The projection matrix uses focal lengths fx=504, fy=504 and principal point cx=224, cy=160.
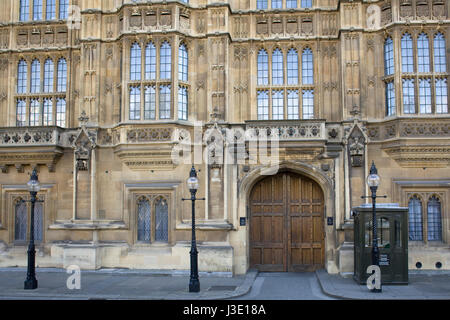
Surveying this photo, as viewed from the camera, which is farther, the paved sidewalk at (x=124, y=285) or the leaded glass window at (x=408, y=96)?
the leaded glass window at (x=408, y=96)

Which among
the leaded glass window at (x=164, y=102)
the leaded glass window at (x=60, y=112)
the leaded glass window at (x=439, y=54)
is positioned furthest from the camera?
the leaded glass window at (x=60, y=112)

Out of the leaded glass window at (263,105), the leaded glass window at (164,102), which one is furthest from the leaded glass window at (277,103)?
the leaded glass window at (164,102)

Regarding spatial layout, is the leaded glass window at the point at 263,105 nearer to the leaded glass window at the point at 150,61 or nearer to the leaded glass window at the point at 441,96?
the leaded glass window at the point at 150,61

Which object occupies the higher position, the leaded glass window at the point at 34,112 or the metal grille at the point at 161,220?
the leaded glass window at the point at 34,112

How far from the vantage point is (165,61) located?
20375 millimetres

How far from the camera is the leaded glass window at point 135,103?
20438 mm

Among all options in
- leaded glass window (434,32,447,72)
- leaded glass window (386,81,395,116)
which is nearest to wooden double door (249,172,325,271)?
leaded glass window (386,81,395,116)

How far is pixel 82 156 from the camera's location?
803 inches

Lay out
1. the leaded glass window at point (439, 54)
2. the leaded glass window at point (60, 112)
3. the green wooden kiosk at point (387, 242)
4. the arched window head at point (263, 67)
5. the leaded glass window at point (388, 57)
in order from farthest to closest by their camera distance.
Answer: the leaded glass window at point (60, 112) → the arched window head at point (263, 67) → the leaded glass window at point (388, 57) → the leaded glass window at point (439, 54) → the green wooden kiosk at point (387, 242)

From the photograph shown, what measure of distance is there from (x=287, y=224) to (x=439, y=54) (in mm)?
8877

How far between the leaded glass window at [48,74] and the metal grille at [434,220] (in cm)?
1641

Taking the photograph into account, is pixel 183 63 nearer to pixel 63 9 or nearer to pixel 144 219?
pixel 63 9

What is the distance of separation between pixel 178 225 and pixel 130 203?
2190 mm

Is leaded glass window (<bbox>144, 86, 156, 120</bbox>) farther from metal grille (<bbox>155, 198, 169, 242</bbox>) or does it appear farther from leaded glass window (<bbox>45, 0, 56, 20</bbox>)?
leaded glass window (<bbox>45, 0, 56, 20</bbox>)
